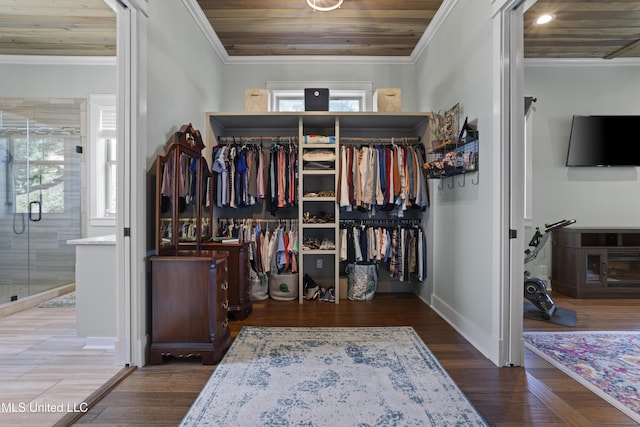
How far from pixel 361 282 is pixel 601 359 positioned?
2.14 m

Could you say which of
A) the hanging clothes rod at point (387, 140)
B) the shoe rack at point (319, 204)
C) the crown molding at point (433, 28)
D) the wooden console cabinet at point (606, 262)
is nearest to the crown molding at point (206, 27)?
the shoe rack at point (319, 204)

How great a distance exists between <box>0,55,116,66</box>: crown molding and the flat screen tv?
19.6ft

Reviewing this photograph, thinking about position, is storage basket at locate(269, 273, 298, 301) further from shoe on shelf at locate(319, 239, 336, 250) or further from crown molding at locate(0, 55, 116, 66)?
crown molding at locate(0, 55, 116, 66)

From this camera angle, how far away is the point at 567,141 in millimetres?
4359

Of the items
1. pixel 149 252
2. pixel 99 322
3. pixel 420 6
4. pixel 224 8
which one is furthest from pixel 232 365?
pixel 420 6

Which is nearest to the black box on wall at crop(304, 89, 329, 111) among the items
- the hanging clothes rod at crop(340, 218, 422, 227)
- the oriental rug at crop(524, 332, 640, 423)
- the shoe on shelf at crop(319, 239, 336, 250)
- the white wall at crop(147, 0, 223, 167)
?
the white wall at crop(147, 0, 223, 167)

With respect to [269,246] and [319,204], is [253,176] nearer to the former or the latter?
[269,246]

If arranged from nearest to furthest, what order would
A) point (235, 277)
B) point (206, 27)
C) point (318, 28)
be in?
point (235, 277) → point (206, 27) → point (318, 28)

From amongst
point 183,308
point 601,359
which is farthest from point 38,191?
point 601,359

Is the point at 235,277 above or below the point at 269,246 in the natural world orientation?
below

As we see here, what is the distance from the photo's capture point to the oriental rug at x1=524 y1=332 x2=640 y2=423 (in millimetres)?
1900

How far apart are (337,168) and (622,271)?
3.56 m

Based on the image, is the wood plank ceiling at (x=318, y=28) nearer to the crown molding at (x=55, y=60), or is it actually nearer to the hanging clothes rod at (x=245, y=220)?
the crown molding at (x=55, y=60)

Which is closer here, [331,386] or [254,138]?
[331,386]
